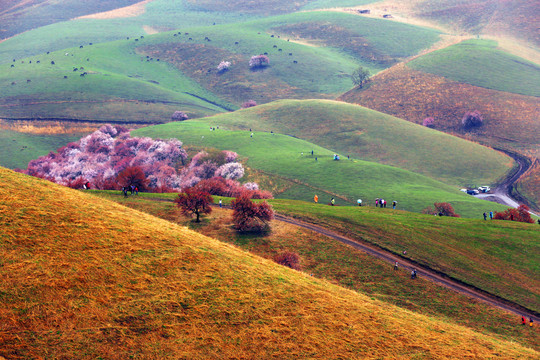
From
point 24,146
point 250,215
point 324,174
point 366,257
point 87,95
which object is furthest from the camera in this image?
point 87,95

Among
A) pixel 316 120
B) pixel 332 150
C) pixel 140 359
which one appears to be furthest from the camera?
pixel 316 120

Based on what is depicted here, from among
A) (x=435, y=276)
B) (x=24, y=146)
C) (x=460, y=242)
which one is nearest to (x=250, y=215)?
(x=435, y=276)

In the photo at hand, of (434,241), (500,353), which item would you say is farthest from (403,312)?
(434,241)

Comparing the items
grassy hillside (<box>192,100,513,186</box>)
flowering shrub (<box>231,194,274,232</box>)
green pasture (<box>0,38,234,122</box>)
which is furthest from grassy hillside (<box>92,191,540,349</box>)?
green pasture (<box>0,38,234,122</box>)

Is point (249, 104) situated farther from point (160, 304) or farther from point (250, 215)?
point (160, 304)

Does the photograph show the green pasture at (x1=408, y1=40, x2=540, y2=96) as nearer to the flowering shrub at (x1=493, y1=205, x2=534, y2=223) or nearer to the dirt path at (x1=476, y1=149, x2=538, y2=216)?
the dirt path at (x1=476, y1=149, x2=538, y2=216)

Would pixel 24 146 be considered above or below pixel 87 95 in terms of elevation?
below

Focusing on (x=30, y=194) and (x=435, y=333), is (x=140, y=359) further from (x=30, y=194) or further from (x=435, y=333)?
(x=435, y=333)
